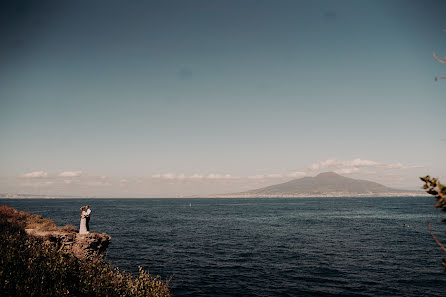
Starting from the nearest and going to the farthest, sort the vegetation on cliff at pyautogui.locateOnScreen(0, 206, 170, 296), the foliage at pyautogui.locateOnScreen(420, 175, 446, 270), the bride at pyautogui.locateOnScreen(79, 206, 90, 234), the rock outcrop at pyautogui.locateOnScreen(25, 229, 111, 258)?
the foliage at pyautogui.locateOnScreen(420, 175, 446, 270) → the vegetation on cliff at pyautogui.locateOnScreen(0, 206, 170, 296) → the rock outcrop at pyautogui.locateOnScreen(25, 229, 111, 258) → the bride at pyautogui.locateOnScreen(79, 206, 90, 234)

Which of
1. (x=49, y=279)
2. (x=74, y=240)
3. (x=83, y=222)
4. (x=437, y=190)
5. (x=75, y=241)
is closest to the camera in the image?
(x=437, y=190)

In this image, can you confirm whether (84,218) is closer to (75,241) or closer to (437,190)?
(75,241)

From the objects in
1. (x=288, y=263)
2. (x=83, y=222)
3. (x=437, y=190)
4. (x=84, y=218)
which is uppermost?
(x=437, y=190)

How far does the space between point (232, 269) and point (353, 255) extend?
18158 mm

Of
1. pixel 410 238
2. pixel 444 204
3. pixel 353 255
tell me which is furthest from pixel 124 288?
pixel 410 238

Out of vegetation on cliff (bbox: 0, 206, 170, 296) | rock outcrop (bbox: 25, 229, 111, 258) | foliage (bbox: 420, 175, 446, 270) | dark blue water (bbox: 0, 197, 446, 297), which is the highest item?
foliage (bbox: 420, 175, 446, 270)

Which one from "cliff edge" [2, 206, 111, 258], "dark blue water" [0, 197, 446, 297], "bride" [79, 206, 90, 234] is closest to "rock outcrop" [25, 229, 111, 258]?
"cliff edge" [2, 206, 111, 258]

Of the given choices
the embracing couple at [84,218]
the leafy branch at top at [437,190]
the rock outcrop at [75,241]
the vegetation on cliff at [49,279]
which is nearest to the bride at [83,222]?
the embracing couple at [84,218]

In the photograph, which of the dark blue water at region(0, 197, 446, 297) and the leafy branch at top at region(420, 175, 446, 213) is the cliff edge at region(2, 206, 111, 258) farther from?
the leafy branch at top at region(420, 175, 446, 213)

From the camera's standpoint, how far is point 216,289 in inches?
902

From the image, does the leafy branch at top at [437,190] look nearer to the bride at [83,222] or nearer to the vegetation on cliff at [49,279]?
the vegetation on cliff at [49,279]

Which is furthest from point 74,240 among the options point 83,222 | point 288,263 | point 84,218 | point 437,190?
point 437,190

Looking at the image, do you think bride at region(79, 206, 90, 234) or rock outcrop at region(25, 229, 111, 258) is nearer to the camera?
rock outcrop at region(25, 229, 111, 258)

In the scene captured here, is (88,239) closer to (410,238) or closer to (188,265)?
(188,265)
